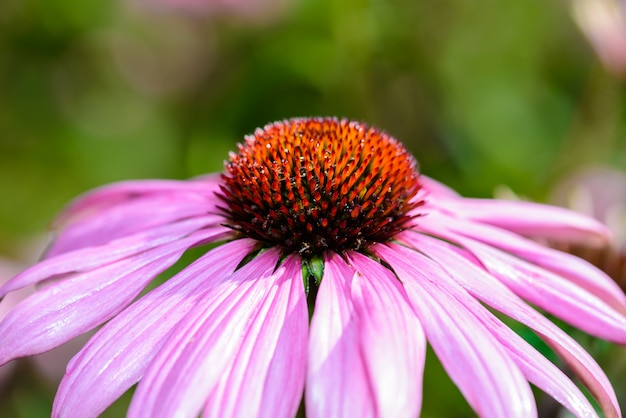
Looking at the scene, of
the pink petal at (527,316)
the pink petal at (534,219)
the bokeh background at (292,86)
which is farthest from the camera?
the bokeh background at (292,86)

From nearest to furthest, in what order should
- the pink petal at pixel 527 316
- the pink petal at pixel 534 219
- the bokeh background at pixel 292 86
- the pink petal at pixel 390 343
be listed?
the pink petal at pixel 390 343
the pink petal at pixel 527 316
the pink petal at pixel 534 219
the bokeh background at pixel 292 86

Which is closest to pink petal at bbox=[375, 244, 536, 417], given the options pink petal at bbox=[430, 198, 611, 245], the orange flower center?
the orange flower center

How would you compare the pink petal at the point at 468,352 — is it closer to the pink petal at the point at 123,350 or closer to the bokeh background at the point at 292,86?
the pink petal at the point at 123,350

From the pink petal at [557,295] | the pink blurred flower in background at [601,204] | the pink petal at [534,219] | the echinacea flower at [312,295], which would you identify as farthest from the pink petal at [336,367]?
the pink blurred flower in background at [601,204]

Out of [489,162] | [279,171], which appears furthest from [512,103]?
[279,171]

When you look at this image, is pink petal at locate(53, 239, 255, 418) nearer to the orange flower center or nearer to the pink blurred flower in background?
the orange flower center

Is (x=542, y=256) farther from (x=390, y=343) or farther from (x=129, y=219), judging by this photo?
(x=129, y=219)

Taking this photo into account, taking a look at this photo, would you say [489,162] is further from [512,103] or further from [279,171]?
[279,171]
